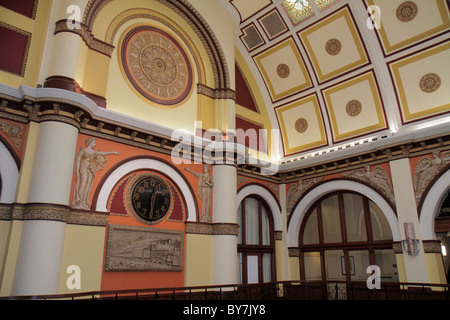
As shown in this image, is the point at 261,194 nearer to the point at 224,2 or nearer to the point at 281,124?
the point at 281,124

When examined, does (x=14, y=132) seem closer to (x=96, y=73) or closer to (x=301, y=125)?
(x=96, y=73)

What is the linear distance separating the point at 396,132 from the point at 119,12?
869 centimetres

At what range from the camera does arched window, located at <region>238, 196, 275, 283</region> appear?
Result: 464 inches

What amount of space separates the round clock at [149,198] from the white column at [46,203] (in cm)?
178

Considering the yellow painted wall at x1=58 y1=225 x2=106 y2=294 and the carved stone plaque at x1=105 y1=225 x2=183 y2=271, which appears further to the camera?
the carved stone plaque at x1=105 y1=225 x2=183 y2=271

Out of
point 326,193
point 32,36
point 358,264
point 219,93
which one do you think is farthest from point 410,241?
point 32,36

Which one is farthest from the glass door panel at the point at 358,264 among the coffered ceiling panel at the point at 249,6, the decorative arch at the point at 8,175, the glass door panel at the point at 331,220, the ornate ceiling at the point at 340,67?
the decorative arch at the point at 8,175

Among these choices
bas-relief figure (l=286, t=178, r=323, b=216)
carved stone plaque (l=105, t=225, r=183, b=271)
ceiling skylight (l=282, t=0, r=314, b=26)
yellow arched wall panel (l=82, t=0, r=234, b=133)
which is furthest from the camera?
bas-relief figure (l=286, t=178, r=323, b=216)

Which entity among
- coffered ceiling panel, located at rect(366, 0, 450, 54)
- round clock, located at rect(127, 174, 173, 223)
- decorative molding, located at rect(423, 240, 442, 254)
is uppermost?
coffered ceiling panel, located at rect(366, 0, 450, 54)

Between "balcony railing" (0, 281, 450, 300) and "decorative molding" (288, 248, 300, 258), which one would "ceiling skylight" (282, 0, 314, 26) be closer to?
"decorative molding" (288, 248, 300, 258)

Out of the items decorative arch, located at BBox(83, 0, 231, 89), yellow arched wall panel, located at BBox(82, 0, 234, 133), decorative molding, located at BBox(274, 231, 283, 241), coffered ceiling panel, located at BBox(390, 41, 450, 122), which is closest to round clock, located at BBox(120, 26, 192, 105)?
yellow arched wall panel, located at BBox(82, 0, 234, 133)

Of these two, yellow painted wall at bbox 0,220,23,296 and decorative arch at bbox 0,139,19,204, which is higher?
decorative arch at bbox 0,139,19,204

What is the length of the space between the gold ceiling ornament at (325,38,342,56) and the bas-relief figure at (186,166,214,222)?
19.1ft
